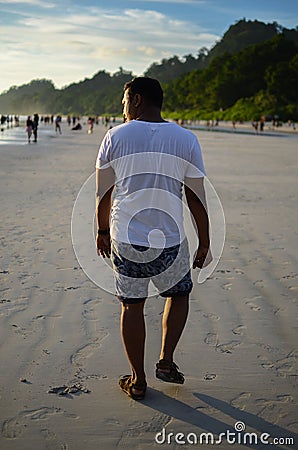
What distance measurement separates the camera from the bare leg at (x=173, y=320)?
340 cm

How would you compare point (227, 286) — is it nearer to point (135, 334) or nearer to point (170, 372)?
point (170, 372)

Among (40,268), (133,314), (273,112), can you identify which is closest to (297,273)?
(40,268)

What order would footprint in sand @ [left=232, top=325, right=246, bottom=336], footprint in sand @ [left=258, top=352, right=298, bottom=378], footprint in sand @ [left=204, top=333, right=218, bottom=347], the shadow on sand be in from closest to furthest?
the shadow on sand, footprint in sand @ [left=258, top=352, right=298, bottom=378], footprint in sand @ [left=204, top=333, right=218, bottom=347], footprint in sand @ [left=232, top=325, right=246, bottom=336]

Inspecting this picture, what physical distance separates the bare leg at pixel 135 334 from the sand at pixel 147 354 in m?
0.18

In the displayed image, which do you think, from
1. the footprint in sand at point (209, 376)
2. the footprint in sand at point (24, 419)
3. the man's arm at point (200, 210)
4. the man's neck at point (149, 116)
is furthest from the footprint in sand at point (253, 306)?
the man's neck at point (149, 116)

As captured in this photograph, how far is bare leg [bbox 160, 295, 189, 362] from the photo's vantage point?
3402 millimetres

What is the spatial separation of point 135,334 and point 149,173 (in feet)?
3.05

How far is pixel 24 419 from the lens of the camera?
3.11 meters

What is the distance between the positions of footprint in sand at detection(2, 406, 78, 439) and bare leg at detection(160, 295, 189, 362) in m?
0.70

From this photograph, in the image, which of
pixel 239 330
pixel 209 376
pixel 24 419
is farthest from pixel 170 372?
pixel 239 330

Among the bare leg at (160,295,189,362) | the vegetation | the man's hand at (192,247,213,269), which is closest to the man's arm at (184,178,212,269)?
the man's hand at (192,247,213,269)

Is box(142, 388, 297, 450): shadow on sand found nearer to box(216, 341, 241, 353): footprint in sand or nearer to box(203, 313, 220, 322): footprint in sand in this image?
box(216, 341, 241, 353): footprint in sand

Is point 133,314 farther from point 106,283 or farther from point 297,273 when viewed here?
point 297,273

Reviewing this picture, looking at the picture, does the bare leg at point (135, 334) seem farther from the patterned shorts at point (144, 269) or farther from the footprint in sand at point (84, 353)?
the footprint in sand at point (84, 353)
